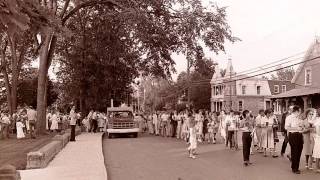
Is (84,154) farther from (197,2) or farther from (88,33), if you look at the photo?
(88,33)

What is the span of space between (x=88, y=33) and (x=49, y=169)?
107 ft

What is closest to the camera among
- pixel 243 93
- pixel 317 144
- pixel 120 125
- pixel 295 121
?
pixel 317 144

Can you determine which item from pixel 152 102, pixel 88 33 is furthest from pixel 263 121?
pixel 152 102

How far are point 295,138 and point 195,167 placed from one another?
3.17m

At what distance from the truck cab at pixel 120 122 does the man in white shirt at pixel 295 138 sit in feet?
69.2

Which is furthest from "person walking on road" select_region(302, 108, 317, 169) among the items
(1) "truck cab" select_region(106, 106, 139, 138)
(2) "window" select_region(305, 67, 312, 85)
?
(2) "window" select_region(305, 67, 312, 85)

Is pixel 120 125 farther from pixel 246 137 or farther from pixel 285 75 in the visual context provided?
pixel 285 75

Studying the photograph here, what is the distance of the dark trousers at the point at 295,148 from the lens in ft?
49.6

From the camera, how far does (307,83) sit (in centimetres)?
5394

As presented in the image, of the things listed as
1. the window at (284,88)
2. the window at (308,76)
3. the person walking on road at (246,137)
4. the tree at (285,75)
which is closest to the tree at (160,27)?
the person walking on road at (246,137)

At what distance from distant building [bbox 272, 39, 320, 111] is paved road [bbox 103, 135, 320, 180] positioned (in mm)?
28918

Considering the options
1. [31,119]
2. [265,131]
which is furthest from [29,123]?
[265,131]

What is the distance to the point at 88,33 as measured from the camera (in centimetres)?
4666

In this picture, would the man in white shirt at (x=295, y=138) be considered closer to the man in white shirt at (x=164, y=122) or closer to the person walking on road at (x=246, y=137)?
the person walking on road at (x=246, y=137)
